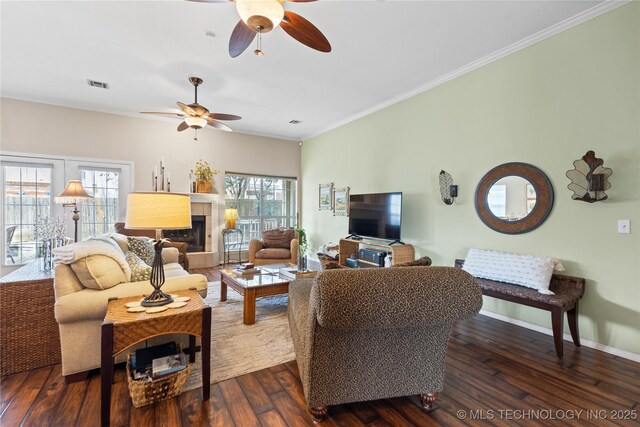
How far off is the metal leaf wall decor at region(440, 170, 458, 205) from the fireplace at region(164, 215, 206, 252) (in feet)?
15.4

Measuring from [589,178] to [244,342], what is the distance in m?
3.41

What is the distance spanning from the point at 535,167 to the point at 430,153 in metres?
1.33

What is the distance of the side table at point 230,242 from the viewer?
6.30 m

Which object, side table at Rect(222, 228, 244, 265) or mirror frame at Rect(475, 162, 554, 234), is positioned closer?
mirror frame at Rect(475, 162, 554, 234)

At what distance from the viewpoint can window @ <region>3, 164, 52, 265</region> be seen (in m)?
4.66

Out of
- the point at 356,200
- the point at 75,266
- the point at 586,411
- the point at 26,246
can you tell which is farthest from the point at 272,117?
the point at 586,411

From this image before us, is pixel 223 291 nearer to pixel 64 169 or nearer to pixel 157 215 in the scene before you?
pixel 157 215

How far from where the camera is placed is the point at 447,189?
12.4ft

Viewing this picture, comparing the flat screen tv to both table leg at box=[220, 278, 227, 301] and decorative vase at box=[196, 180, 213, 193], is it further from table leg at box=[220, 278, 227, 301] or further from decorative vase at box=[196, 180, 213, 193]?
decorative vase at box=[196, 180, 213, 193]

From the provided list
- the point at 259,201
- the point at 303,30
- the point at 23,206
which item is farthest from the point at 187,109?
the point at 23,206

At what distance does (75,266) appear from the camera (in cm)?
200

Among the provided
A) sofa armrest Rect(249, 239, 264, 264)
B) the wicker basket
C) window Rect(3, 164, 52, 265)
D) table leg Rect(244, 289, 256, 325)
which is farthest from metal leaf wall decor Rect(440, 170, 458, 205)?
window Rect(3, 164, 52, 265)

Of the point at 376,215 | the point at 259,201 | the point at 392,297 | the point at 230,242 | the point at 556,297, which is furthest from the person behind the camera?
the point at 259,201

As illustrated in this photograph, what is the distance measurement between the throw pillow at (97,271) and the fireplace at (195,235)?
3.97m
